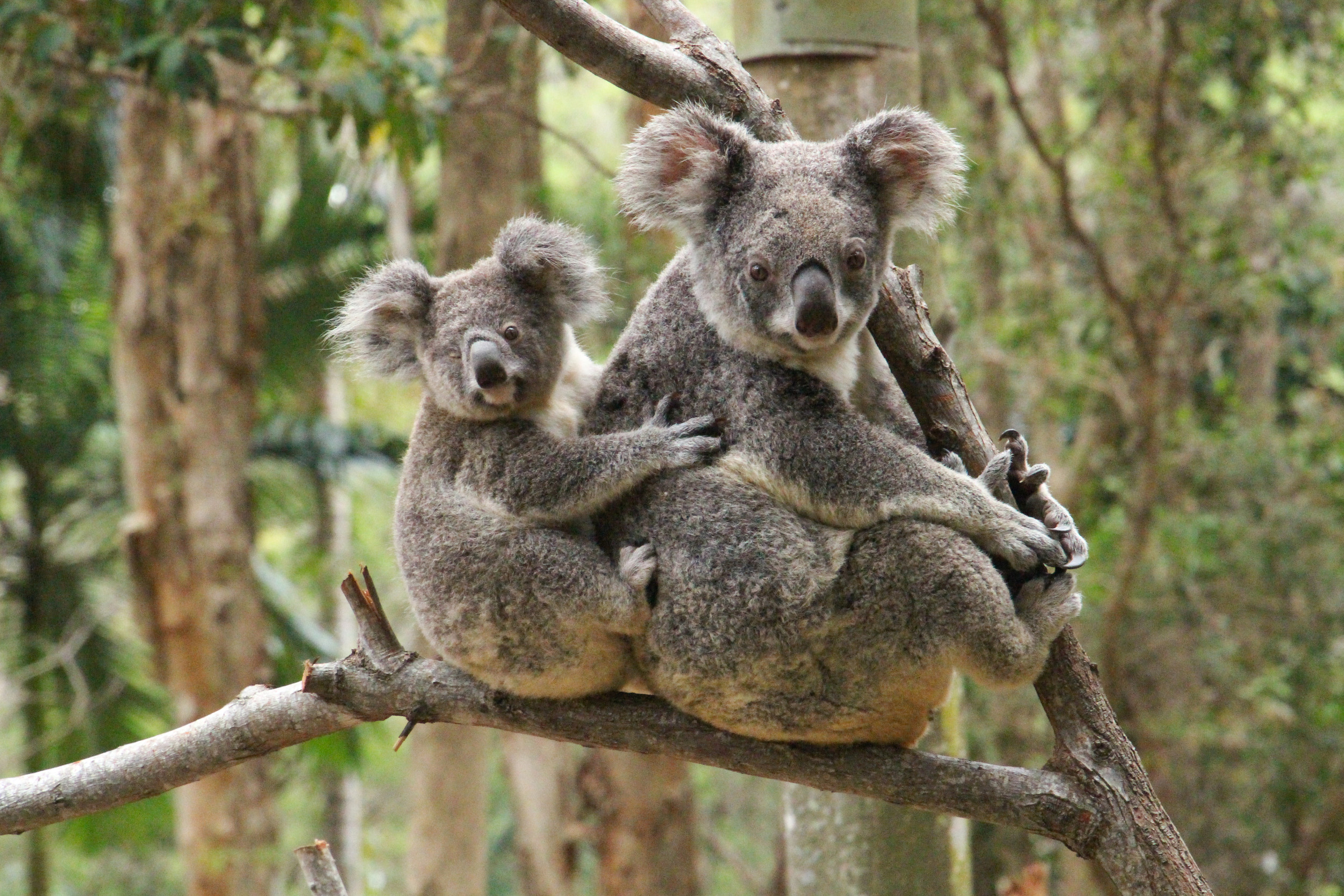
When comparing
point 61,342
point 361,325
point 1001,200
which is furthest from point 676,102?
point 61,342

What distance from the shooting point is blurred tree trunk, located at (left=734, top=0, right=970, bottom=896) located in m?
3.86

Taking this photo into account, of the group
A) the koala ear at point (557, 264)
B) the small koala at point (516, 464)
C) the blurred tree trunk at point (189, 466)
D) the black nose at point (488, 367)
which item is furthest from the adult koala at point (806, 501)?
the blurred tree trunk at point (189, 466)

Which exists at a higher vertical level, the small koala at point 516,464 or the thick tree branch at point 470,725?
the small koala at point 516,464

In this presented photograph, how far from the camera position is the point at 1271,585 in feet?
24.0

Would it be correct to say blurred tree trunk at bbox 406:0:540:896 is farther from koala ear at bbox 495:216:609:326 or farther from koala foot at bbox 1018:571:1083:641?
koala foot at bbox 1018:571:1083:641

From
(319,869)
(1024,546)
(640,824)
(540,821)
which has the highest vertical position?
(1024,546)

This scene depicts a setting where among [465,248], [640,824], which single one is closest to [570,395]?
[465,248]

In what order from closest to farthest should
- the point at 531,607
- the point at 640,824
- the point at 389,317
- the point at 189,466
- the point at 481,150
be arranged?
the point at 531,607 < the point at 389,317 < the point at 640,824 < the point at 481,150 < the point at 189,466

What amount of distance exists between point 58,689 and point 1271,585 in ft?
27.7

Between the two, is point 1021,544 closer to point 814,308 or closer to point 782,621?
point 782,621

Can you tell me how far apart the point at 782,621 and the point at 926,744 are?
5.07ft

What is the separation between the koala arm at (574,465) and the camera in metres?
2.74

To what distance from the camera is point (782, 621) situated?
2.66 meters

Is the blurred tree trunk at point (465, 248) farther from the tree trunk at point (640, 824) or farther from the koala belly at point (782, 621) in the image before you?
the koala belly at point (782, 621)
